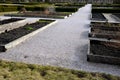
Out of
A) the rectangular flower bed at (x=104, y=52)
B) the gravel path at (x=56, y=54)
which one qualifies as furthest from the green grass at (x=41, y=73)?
the rectangular flower bed at (x=104, y=52)

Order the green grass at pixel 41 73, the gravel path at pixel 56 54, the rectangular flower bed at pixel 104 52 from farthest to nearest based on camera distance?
the rectangular flower bed at pixel 104 52, the gravel path at pixel 56 54, the green grass at pixel 41 73

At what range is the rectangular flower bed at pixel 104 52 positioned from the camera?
265 inches

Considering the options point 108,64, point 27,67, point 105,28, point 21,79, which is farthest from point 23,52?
point 105,28

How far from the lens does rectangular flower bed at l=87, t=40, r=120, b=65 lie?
674 centimetres

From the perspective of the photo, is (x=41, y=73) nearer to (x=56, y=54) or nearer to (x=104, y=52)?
(x=56, y=54)

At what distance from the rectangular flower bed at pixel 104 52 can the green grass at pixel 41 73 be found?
116 centimetres

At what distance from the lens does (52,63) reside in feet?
22.0

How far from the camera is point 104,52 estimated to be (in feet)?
24.9

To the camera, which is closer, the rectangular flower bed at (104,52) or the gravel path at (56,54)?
the gravel path at (56,54)

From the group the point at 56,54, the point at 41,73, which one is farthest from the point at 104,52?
the point at 41,73

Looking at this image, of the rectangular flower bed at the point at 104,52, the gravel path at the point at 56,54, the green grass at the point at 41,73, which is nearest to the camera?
the green grass at the point at 41,73

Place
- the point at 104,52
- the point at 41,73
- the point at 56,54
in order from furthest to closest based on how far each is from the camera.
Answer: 1. the point at 56,54
2. the point at 104,52
3. the point at 41,73

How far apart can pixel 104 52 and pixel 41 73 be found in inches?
116

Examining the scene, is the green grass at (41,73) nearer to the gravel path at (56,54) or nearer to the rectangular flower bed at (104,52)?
the gravel path at (56,54)
